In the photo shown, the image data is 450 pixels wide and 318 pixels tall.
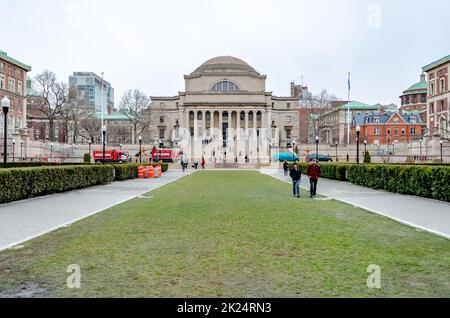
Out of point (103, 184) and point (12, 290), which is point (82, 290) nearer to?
point (12, 290)

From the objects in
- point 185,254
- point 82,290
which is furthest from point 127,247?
point 82,290

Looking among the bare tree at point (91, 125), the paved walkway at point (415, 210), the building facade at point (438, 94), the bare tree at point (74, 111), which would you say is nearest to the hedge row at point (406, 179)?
the paved walkway at point (415, 210)

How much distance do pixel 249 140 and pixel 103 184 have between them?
2725 inches

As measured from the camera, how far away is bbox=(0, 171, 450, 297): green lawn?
5746 millimetres

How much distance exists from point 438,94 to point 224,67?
51.2 metres

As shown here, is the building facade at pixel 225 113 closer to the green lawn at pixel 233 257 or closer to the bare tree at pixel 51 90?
the bare tree at pixel 51 90

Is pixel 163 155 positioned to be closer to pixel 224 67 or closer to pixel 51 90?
pixel 51 90

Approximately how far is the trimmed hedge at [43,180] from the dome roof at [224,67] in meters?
86.0

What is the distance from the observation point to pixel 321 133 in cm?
12644

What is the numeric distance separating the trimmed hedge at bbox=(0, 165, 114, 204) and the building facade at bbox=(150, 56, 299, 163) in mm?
68289

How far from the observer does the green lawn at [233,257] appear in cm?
575

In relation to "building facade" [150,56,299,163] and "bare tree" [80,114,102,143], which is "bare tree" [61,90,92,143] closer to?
"bare tree" [80,114,102,143]

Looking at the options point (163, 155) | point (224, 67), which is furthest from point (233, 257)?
point (224, 67)

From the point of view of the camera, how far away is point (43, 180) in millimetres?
19844
